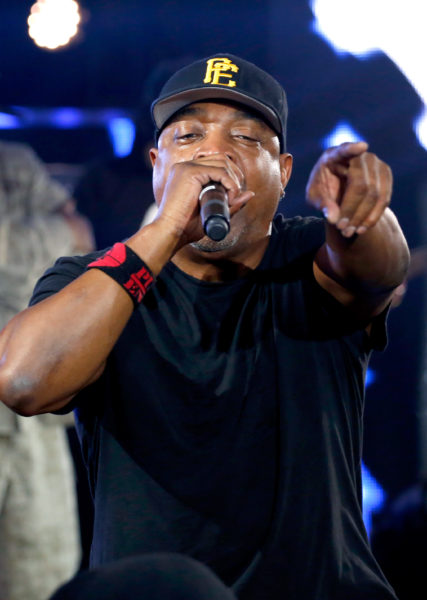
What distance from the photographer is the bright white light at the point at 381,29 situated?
393cm

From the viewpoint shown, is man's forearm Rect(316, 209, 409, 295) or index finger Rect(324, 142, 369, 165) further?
man's forearm Rect(316, 209, 409, 295)

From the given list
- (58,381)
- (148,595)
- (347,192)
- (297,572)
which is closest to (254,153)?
(347,192)

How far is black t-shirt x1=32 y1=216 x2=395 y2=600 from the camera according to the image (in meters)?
1.46

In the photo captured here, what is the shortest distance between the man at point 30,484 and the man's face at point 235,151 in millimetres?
1804

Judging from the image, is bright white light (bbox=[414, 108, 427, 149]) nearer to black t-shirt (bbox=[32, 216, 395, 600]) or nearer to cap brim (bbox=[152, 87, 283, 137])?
cap brim (bbox=[152, 87, 283, 137])

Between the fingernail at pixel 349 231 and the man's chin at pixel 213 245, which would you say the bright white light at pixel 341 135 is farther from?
the fingernail at pixel 349 231

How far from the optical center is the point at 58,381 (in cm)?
141

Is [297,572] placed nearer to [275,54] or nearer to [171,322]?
[171,322]

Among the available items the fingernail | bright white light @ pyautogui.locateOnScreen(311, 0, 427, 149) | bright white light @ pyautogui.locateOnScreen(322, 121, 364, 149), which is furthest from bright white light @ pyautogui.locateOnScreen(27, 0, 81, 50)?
the fingernail

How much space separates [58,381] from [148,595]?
701mm

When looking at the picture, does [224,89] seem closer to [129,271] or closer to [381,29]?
[129,271]

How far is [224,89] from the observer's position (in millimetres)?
1707

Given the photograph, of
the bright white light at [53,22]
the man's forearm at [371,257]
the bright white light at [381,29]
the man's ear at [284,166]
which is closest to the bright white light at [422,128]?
the bright white light at [381,29]

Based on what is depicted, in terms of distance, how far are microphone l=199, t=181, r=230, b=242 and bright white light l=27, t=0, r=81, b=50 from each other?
9.33ft
